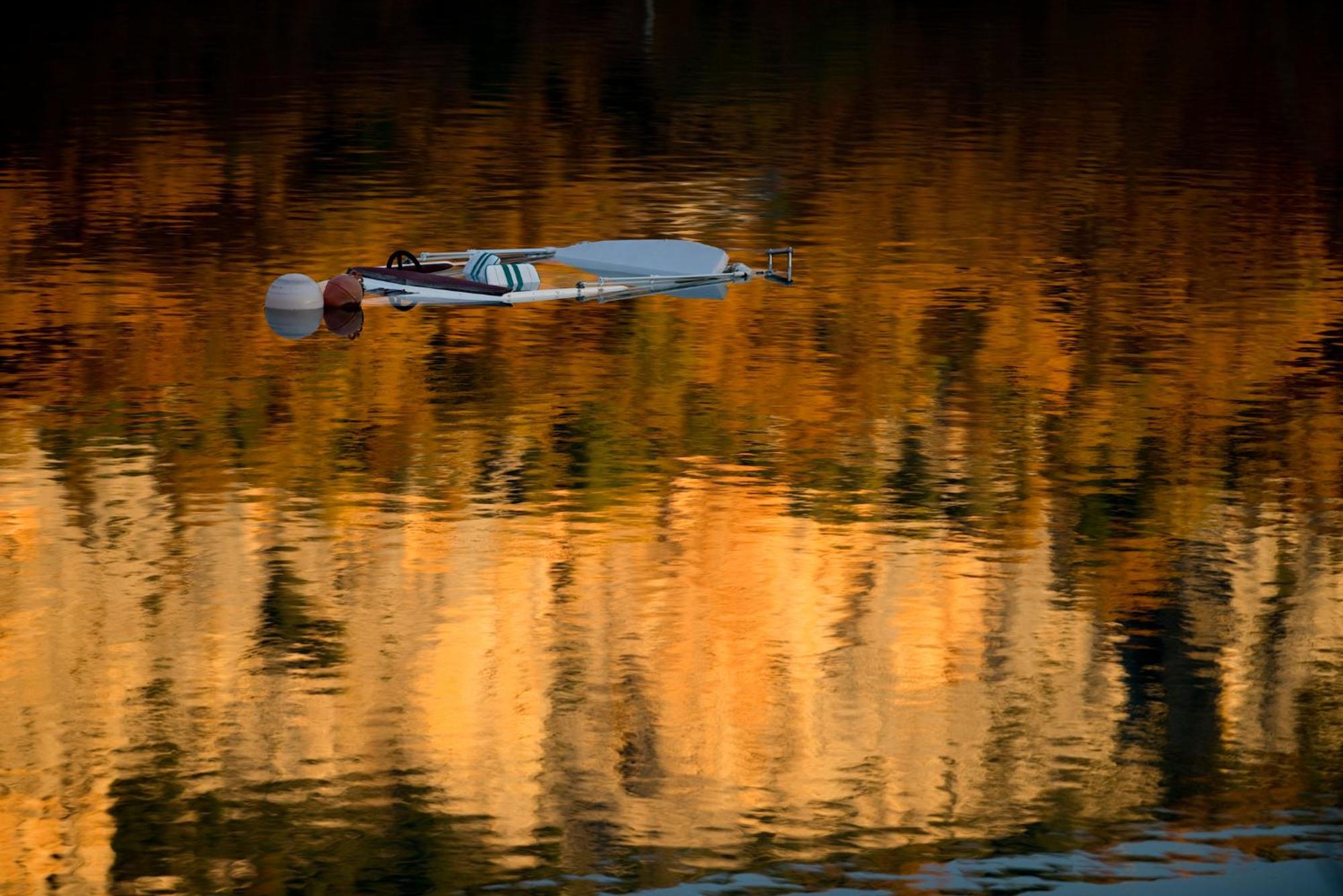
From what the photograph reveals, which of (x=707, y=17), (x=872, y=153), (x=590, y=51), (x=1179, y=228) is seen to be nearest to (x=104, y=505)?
(x=1179, y=228)

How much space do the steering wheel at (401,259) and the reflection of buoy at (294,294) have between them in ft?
1.09

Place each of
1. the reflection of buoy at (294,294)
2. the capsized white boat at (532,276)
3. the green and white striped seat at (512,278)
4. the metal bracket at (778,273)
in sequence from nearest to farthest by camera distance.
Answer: the reflection of buoy at (294,294), the capsized white boat at (532,276), the green and white striped seat at (512,278), the metal bracket at (778,273)

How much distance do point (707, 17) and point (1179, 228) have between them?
46.7ft

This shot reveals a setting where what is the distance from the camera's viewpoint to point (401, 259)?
9281 millimetres

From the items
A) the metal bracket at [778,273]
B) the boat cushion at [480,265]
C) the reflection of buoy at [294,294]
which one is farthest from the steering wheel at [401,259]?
the metal bracket at [778,273]

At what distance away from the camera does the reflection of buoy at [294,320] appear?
8.75 metres

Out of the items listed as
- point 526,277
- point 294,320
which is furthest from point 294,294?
point 526,277

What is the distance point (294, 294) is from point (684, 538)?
3.09 metres

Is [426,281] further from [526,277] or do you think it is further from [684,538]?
[684,538]

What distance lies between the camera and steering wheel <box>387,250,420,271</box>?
9078mm

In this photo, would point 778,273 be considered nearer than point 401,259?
No

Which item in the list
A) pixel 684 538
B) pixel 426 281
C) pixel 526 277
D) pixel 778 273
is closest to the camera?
pixel 684 538

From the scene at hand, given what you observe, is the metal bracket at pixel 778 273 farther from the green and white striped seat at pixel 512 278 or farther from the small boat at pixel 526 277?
the green and white striped seat at pixel 512 278

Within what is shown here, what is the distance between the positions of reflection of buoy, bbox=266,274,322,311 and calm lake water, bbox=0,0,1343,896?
170mm
